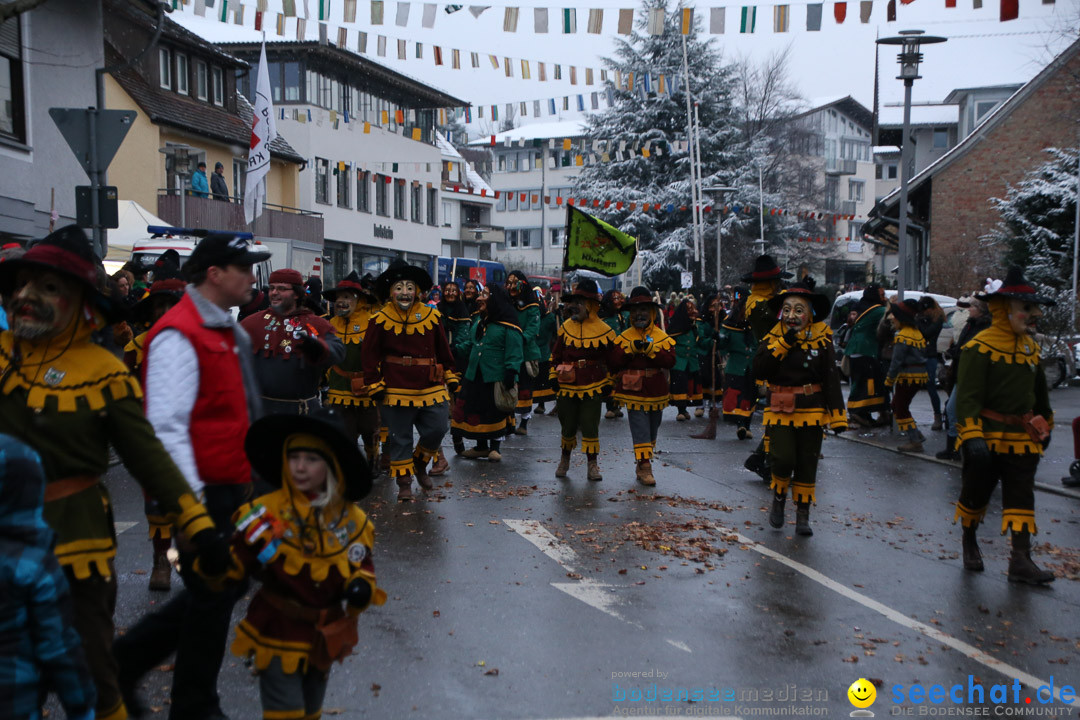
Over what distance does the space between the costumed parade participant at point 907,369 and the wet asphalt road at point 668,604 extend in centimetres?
308

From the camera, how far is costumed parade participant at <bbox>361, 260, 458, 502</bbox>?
9.21 m

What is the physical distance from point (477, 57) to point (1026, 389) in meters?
15.6

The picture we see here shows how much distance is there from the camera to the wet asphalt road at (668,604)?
197 inches

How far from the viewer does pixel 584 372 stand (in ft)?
35.3

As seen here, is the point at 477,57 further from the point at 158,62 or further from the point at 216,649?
the point at 216,649

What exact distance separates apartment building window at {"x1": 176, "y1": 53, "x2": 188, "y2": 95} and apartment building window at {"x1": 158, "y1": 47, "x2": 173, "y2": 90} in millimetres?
270

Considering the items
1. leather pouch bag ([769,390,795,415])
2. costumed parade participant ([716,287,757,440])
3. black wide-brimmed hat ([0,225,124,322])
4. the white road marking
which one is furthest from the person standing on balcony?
black wide-brimmed hat ([0,225,124,322])

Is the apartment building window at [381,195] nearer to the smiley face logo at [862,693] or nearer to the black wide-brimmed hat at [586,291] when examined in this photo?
the black wide-brimmed hat at [586,291]

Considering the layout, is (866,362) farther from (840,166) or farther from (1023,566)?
(840,166)

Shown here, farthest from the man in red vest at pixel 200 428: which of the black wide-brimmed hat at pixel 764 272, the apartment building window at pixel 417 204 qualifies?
the apartment building window at pixel 417 204

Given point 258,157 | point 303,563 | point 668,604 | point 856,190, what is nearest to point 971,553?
point 668,604

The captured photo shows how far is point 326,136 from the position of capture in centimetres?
4219

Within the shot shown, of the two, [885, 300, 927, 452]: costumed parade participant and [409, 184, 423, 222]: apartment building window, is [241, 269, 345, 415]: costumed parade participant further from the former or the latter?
[409, 184, 423, 222]: apartment building window

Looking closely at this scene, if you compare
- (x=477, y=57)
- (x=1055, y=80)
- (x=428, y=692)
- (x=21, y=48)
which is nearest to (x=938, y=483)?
(x=428, y=692)
